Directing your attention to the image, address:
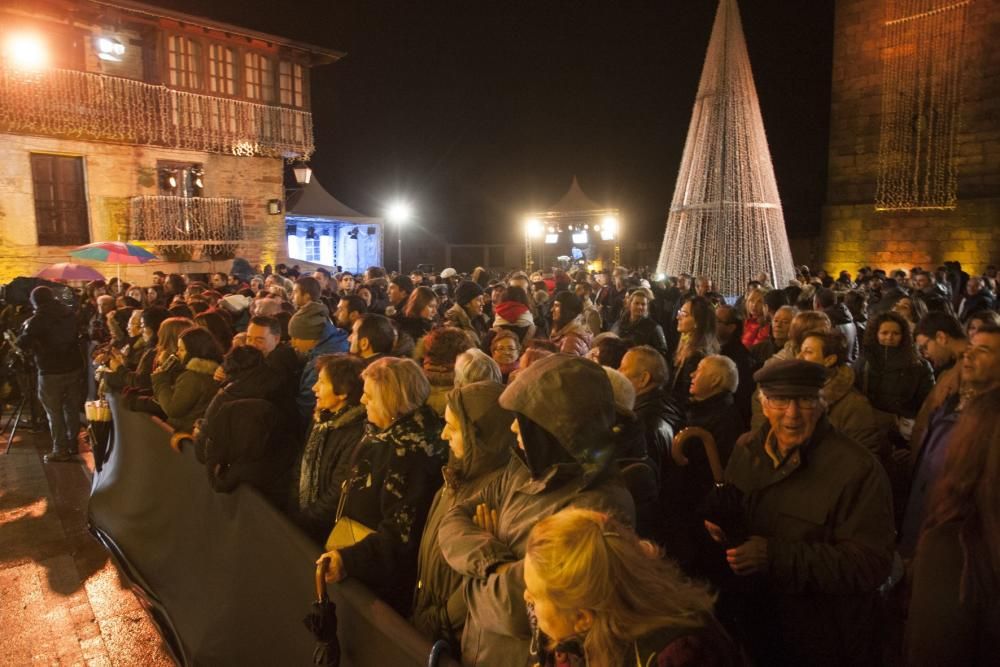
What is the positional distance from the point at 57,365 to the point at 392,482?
682cm

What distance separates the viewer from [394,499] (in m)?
2.62

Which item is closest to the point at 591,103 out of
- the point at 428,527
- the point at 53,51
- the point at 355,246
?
the point at 355,246

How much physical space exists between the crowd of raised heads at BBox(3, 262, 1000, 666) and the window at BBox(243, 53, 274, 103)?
17479 mm

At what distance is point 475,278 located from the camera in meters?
10.2

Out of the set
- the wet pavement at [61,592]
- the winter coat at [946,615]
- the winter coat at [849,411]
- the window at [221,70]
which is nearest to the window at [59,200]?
the window at [221,70]

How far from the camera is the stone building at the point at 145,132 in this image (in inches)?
629

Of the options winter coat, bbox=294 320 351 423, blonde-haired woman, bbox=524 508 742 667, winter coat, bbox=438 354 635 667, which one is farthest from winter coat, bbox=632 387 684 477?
winter coat, bbox=294 320 351 423

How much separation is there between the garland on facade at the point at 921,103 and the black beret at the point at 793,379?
2086 cm

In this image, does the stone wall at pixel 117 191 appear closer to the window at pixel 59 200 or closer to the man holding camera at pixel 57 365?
the window at pixel 59 200

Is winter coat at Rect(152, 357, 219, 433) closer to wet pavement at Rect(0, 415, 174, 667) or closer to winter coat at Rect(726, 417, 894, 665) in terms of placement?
wet pavement at Rect(0, 415, 174, 667)

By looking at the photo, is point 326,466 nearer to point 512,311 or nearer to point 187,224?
point 512,311

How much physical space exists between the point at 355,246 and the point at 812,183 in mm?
18210

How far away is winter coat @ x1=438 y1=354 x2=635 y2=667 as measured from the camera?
1943mm

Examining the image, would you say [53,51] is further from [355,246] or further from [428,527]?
[428,527]
